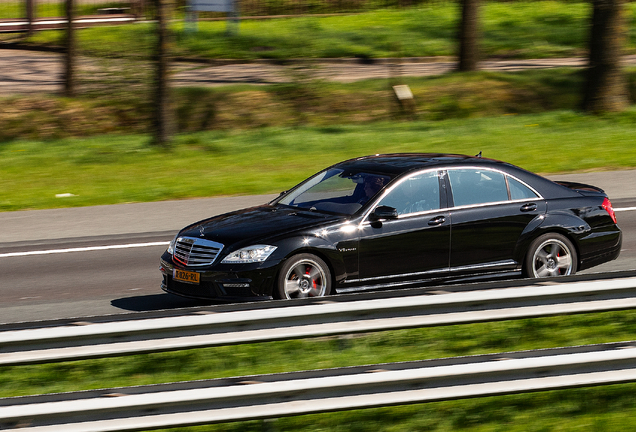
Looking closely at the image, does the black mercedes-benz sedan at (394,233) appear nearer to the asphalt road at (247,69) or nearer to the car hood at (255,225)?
the car hood at (255,225)

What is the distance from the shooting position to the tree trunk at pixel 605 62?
2211 centimetres

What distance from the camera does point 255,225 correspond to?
27.8 feet

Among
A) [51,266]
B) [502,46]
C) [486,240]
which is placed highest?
[502,46]

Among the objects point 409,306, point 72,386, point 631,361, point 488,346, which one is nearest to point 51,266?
point 72,386

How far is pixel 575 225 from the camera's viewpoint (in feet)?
30.3

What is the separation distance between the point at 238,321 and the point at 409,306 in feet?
3.23

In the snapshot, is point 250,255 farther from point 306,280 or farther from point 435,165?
point 435,165

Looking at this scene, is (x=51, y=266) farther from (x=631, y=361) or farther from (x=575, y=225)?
(x=631, y=361)

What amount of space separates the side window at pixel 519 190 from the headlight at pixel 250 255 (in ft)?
8.73

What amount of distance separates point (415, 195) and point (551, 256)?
1591mm

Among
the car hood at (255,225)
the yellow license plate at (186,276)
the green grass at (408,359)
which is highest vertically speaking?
the car hood at (255,225)

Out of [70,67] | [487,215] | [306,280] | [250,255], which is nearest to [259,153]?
[70,67]

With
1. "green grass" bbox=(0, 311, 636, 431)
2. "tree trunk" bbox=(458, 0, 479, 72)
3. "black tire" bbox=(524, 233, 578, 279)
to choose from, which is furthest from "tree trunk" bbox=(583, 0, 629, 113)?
"green grass" bbox=(0, 311, 636, 431)

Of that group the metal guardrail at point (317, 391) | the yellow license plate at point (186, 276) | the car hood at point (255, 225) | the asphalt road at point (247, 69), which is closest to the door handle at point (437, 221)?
the car hood at point (255, 225)
